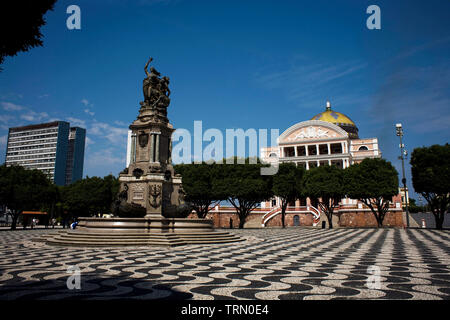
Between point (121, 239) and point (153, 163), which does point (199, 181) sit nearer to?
point (153, 163)

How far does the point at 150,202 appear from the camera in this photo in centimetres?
1891

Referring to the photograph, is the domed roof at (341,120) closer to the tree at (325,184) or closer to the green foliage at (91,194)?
the tree at (325,184)

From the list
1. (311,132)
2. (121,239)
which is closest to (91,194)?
(121,239)

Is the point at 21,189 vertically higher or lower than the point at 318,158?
lower

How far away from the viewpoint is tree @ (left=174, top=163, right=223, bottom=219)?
40.2m

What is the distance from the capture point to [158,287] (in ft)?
21.1

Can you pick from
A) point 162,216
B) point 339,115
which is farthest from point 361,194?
point 339,115

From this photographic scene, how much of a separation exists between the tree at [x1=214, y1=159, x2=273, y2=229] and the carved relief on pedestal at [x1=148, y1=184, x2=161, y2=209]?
21419 mm

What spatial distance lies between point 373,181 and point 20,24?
41629 millimetres

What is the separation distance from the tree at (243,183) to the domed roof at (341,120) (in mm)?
49596

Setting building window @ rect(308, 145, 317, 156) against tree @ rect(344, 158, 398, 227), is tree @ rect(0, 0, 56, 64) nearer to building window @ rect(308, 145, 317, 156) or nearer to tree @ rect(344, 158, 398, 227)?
tree @ rect(344, 158, 398, 227)

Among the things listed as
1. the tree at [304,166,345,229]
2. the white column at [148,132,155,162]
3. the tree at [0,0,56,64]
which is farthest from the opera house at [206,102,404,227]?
the tree at [0,0,56,64]

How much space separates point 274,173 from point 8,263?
117 feet
